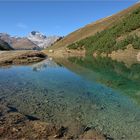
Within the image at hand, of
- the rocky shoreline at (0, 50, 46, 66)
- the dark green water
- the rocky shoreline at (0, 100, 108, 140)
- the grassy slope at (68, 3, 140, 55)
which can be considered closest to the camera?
the rocky shoreline at (0, 100, 108, 140)

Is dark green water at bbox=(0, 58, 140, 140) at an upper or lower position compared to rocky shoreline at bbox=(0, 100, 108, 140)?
lower

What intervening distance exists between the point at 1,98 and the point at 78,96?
659 centimetres

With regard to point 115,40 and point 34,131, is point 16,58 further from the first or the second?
point 34,131

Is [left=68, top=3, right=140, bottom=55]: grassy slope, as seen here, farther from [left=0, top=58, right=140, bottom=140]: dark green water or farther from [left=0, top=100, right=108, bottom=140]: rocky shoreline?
[left=0, top=100, right=108, bottom=140]: rocky shoreline

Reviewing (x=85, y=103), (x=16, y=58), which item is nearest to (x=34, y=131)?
(x=85, y=103)

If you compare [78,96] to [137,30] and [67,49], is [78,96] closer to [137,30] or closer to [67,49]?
[137,30]

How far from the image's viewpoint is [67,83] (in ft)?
116

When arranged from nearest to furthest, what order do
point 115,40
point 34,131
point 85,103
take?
point 34,131 < point 85,103 < point 115,40

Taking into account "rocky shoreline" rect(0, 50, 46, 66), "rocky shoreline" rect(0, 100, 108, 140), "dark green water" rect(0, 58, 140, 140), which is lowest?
"rocky shoreline" rect(0, 50, 46, 66)

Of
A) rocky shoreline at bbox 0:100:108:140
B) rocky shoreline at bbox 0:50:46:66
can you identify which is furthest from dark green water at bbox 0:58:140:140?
rocky shoreline at bbox 0:50:46:66

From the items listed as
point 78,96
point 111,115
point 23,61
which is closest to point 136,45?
point 23,61

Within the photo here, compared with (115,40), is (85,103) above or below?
above

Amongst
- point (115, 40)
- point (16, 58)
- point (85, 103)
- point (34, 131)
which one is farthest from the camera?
point (115, 40)

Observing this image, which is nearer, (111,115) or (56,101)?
(111,115)
